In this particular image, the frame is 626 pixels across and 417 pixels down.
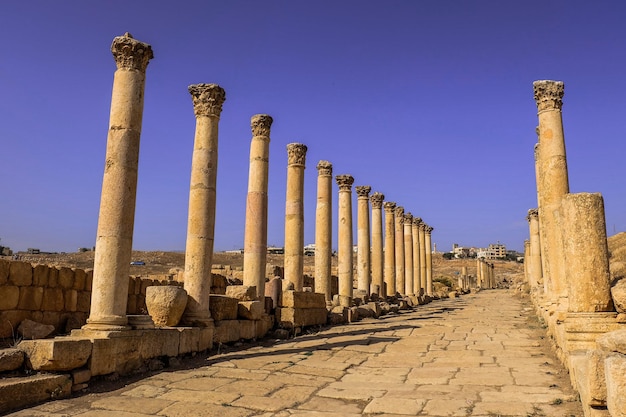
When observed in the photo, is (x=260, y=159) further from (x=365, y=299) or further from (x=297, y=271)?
(x=365, y=299)

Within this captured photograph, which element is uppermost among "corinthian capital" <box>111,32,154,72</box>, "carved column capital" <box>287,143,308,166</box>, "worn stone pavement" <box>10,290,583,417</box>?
"carved column capital" <box>287,143,308,166</box>

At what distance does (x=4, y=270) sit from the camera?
10898 mm

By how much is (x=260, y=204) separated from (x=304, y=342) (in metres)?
4.92

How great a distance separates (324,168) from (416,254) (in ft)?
62.4

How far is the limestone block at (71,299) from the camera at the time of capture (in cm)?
1254

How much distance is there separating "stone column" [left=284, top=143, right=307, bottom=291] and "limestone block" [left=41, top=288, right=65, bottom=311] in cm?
769

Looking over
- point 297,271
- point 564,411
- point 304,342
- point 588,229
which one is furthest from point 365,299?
point 564,411

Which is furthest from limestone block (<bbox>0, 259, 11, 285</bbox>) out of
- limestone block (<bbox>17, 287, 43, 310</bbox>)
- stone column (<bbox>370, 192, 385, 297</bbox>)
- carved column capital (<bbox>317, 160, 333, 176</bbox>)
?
stone column (<bbox>370, 192, 385, 297</bbox>)

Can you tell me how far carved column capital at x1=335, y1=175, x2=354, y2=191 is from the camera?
23484 millimetres

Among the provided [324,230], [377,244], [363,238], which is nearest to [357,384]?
[324,230]

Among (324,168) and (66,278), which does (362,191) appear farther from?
(66,278)

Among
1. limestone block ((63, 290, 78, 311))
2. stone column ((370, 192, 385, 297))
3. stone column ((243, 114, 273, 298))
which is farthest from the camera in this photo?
stone column ((370, 192, 385, 297))

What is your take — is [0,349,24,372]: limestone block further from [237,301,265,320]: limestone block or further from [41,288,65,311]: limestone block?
[237,301,265,320]: limestone block

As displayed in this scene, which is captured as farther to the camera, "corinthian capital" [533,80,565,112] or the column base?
"corinthian capital" [533,80,565,112]
